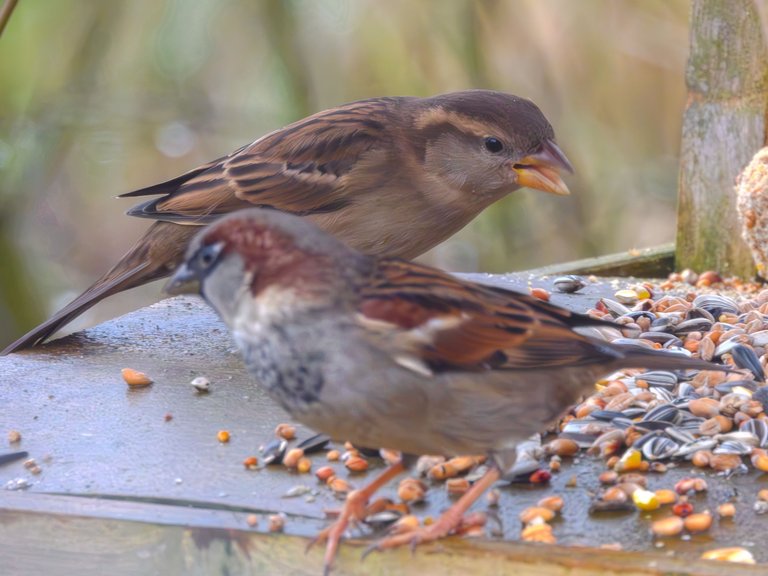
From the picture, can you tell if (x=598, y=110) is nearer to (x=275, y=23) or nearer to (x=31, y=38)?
(x=275, y=23)

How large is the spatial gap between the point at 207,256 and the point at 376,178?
1.47 m

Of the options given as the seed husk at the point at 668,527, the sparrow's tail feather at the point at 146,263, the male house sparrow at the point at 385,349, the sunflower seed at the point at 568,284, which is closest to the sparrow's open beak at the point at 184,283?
the male house sparrow at the point at 385,349

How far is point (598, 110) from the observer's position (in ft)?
17.1

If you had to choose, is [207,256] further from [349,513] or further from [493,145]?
[493,145]

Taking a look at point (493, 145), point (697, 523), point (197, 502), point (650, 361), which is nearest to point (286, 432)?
point (197, 502)

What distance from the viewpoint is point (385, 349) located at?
2.03m

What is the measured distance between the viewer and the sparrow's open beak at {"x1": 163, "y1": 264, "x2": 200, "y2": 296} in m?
2.15

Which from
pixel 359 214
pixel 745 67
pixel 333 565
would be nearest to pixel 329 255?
pixel 333 565

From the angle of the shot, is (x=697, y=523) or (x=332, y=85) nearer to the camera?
(x=697, y=523)

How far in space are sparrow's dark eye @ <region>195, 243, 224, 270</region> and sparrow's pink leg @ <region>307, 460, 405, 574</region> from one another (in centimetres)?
48

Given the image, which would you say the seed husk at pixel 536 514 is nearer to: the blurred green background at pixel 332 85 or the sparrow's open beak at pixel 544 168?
the sparrow's open beak at pixel 544 168

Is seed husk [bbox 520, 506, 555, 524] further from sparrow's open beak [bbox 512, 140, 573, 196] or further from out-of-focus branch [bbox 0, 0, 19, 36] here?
out-of-focus branch [bbox 0, 0, 19, 36]

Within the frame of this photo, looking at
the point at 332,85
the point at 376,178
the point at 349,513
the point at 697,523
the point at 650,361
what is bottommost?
the point at 697,523

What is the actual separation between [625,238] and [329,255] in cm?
353
